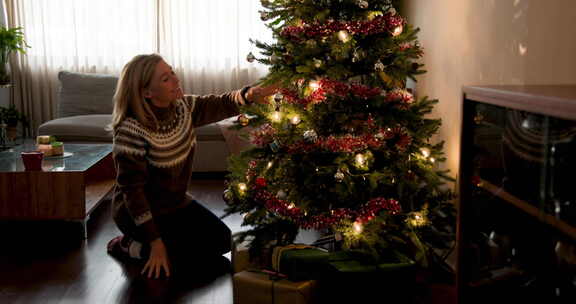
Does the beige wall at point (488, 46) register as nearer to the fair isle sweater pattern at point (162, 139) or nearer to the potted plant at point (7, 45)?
the fair isle sweater pattern at point (162, 139)

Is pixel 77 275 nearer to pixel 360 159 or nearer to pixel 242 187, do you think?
pixel 242 187

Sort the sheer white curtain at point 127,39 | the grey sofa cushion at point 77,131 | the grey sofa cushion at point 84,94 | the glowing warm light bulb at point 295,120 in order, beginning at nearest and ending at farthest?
the glowing warm light bulb at point 295,120, the grey sofa cushion at point 77,131, the grey sofa cushion at point 84,94, the sheer white curtain at point 127,39

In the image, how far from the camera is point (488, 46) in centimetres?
289

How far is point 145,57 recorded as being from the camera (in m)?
3.03

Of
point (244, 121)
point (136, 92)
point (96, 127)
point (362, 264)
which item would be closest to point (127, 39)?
point (96, 127)

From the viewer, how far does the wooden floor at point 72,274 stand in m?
2.76

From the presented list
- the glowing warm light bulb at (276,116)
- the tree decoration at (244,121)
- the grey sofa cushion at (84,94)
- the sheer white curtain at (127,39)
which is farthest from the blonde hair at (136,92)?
the sheer white curtain at (127,39)

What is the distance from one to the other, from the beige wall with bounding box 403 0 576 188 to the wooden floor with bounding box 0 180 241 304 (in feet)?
4.64

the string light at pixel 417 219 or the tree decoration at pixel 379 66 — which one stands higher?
the tree decoration at pixel 379 66

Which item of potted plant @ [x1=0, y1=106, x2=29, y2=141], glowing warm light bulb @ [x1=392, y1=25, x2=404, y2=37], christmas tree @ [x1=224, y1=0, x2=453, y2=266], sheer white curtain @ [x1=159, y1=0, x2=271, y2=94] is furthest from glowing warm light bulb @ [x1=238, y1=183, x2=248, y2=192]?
sheer white curtain @ [x1=159, y1=0, x2=271, y2=94]

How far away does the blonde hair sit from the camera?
2.98 metres

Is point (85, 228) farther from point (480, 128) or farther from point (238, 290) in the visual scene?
point (480, 128)

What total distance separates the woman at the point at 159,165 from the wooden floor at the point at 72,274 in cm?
16

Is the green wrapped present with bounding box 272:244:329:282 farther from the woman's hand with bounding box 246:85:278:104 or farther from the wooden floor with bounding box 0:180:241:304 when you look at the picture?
the woman's hand with bounding box 246:85:278:104
